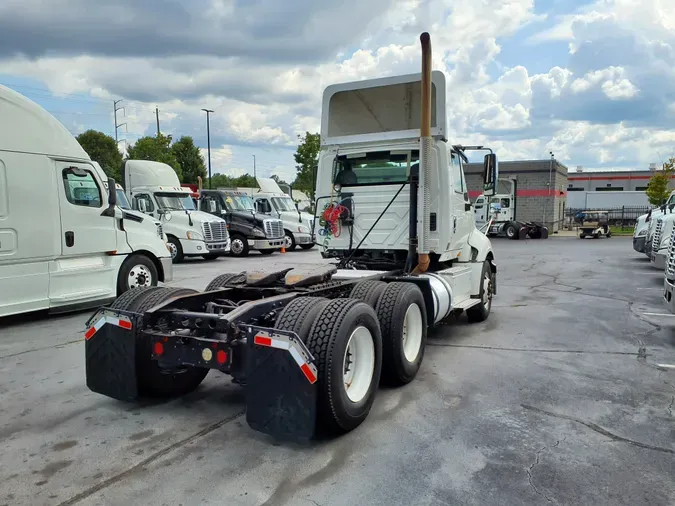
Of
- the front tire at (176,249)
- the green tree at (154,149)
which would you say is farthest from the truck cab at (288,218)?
the green tree at (154,149)

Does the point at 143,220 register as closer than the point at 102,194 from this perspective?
No

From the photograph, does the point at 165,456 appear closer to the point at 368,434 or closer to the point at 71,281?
the point at 368,434

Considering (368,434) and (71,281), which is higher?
(71,281)

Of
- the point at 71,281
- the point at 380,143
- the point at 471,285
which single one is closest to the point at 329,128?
the point at 380,143

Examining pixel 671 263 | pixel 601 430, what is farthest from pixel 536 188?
pixel 601 430

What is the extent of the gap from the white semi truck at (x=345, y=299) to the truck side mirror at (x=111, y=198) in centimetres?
355

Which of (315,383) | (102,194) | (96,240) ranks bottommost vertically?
(315,383)

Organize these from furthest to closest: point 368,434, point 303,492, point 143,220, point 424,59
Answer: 1. point 143,220
2. point 424,59
3. point 368,434
4. point 303,492

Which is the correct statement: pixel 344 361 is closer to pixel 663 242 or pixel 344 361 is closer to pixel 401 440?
pixel 401 440

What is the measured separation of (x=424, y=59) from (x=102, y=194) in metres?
5.70

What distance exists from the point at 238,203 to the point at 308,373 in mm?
18470

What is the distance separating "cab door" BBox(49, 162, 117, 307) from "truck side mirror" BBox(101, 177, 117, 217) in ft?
0.21

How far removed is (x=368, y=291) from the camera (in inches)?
208

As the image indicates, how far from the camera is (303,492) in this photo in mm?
3203
